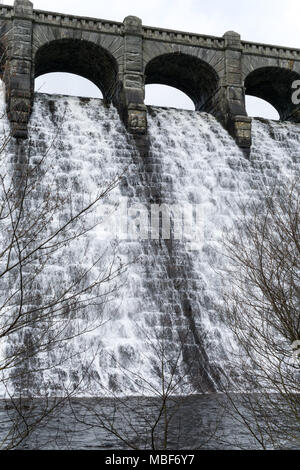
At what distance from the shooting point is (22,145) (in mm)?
24844

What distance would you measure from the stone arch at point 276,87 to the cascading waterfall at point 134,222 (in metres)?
3.17

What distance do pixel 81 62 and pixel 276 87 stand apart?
12.0 metres

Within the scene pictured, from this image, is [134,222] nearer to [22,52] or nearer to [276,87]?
[22,52]

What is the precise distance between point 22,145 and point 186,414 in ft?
50.6

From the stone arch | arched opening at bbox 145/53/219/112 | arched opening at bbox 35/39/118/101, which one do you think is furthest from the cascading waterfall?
the stone arch

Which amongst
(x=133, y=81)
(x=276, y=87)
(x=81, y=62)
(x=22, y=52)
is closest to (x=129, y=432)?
(x=133, y=81)

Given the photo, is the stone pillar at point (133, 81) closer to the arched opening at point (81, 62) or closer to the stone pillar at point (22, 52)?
the arched opening at point (81, 62)

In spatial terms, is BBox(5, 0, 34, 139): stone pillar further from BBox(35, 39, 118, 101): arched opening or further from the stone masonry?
BBox(35, 39, 118, 101): arched opening

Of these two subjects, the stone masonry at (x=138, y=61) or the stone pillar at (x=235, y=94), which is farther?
the stone pillar at (x=235, y=94)

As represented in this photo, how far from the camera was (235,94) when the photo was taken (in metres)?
30.1

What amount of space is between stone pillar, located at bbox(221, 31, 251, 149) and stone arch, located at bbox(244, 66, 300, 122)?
140cm

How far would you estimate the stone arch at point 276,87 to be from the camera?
32688mm

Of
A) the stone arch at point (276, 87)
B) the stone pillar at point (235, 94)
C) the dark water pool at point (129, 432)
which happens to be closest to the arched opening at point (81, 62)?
the stone pillar at point (235, 94)

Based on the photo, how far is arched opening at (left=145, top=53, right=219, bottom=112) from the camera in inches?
1212
